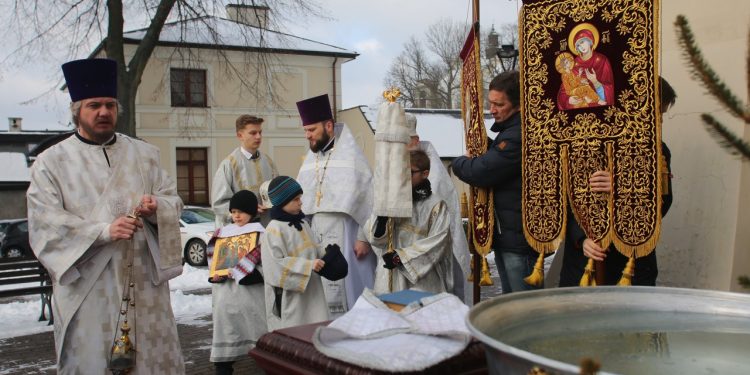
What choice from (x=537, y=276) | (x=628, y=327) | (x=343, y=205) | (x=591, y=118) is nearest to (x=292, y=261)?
(x=343, y=205)

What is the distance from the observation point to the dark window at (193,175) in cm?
2740

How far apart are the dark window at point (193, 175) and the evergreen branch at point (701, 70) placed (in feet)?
88.6

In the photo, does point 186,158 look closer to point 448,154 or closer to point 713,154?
point 448,154

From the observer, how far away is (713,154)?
4547mm

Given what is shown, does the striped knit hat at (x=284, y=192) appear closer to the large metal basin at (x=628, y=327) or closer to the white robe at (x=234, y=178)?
the white robe at (x=234, y=178)

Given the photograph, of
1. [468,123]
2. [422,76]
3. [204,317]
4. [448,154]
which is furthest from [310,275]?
[422,76]

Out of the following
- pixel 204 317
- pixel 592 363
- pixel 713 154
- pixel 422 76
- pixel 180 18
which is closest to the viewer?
pixel 592 363

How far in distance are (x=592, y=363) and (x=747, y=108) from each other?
610 mm

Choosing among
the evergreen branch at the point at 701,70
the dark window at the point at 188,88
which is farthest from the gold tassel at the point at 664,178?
the dark window at the point at 188,88

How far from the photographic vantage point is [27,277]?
28.5 ft

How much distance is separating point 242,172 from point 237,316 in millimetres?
1625

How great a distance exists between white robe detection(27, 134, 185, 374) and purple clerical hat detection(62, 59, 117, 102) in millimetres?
251

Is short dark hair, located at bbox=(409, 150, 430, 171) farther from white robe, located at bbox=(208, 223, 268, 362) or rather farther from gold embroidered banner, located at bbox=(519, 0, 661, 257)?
white robe, located at bbox=(208, 223, 268, 362)

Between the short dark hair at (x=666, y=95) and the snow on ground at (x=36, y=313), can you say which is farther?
the snow on ground at (x=36, y=313)
